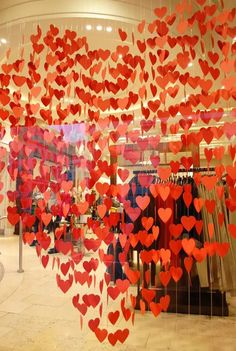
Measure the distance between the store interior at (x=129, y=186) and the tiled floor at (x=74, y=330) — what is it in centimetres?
1

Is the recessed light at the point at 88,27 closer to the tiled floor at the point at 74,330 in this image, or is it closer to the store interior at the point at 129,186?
the store interior at the point at 129,186

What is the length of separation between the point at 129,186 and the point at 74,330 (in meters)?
1.29

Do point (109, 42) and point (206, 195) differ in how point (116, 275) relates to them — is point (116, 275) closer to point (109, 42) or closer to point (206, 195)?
point (206, 195)

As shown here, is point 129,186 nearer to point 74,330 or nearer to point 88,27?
point 74,330

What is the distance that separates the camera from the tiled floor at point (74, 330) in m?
2.33

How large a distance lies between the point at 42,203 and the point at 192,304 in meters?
1.71

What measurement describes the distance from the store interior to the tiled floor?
0.05ft

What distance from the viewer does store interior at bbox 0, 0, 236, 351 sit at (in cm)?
227

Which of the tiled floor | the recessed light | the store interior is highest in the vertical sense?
the recessed light

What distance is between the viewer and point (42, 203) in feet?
8.80

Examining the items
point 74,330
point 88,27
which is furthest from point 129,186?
point 88,27

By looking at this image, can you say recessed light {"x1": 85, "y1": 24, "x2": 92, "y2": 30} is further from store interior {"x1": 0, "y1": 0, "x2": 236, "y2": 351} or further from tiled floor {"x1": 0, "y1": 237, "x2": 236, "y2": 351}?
tiled floor {"x1": 0, "y1": 237, "x2": 236, "y2": 351}

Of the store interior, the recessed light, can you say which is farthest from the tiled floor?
the recessed light

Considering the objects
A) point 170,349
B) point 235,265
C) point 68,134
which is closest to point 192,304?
point 235,265
